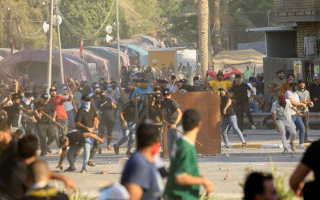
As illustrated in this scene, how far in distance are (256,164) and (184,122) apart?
6.49m

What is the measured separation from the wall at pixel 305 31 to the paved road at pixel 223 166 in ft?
28.8

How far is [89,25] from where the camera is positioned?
65.4 metres

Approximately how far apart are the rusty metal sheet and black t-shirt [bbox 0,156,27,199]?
7.32m

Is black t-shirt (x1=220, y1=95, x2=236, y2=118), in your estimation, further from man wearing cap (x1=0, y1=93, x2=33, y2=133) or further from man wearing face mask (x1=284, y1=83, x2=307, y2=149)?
man wearing cap (x1=0, y1=93, x2=33, y2=133)

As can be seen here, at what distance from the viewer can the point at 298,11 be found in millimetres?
21312

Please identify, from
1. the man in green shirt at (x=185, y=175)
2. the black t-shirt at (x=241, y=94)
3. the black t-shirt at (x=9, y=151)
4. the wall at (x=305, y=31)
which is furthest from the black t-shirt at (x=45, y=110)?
the wall at (x=305, y=31)

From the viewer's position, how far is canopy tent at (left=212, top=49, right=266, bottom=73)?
107 ft

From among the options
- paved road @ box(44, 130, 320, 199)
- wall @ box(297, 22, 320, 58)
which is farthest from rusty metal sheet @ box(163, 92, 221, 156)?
wall @ box(297, 22, 320, 58)

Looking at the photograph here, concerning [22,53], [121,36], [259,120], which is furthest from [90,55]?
[121,36]

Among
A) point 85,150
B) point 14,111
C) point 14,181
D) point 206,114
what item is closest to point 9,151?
point 14,181

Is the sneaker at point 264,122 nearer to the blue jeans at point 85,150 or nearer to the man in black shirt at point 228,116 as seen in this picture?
the man in black shirt at point 228,116

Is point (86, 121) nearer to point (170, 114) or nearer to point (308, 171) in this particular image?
point (170, 114)

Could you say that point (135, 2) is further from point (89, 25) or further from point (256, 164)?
point (256, 164)

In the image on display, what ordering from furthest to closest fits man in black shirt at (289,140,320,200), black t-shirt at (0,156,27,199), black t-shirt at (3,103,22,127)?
black t-shirt at (3,103,22,127) < black t-shirt at (0,156,27,199) < man in black shirt at (289,140,320,200)
